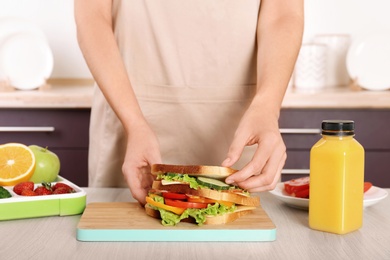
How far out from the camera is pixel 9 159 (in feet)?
4.77

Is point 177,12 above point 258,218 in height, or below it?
above

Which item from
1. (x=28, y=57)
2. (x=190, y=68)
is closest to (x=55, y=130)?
(x=28, y=57)

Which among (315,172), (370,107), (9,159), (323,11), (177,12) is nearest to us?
(315,172)

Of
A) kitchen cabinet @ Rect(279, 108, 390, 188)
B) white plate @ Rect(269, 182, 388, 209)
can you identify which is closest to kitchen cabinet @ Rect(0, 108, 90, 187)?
kitchen cabinet @ Rect(279, 108, 390, 188)

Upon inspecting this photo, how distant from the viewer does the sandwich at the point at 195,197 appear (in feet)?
3.86

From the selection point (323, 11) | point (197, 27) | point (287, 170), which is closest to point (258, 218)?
point (197, 27)

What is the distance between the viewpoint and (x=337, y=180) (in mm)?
1163

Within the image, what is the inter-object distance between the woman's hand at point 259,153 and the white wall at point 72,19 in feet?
6.80

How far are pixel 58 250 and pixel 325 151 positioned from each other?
491 millimetres

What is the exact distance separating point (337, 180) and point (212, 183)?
221 millimetres

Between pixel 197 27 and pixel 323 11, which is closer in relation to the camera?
pixel 197 27

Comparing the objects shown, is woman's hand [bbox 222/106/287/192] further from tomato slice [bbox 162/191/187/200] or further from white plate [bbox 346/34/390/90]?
white plate [bbox 346/34/390/90]

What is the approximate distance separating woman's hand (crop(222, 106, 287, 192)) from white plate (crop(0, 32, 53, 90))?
75.2 inches

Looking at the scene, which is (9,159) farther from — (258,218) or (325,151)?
(325,151)
